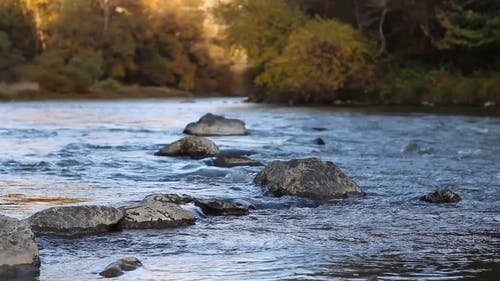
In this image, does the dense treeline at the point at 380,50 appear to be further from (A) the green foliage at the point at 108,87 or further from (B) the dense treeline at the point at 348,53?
(A) the green foliage at the point at 108,87

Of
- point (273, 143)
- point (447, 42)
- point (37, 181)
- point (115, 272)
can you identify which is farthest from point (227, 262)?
point (447, 42)

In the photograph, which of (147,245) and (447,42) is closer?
(147,245)

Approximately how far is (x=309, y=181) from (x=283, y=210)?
3.68ft

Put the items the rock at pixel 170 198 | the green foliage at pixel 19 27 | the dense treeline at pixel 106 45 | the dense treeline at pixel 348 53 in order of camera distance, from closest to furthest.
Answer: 1. the rock at pixel 170 198
2. the dense treeline at pixel 348 53
3. the dense treeline at pixel 106 45
4. the green foliage at pixel 19 27

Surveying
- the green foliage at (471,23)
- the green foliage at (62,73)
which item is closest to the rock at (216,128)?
the green foliage at (471,23)

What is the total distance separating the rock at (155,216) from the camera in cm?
754

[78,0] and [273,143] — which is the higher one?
[78,0]

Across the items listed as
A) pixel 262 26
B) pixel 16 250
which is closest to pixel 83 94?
pixel 262 26

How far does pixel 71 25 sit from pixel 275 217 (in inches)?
2447

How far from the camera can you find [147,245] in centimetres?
672

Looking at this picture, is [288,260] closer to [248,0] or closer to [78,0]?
[248,0]

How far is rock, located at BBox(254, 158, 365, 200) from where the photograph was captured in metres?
9.59

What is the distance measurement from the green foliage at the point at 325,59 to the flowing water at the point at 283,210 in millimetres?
20726

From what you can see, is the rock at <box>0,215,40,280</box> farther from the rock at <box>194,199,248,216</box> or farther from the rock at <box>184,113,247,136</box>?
the rock at <box>184,113,247,136</box>
